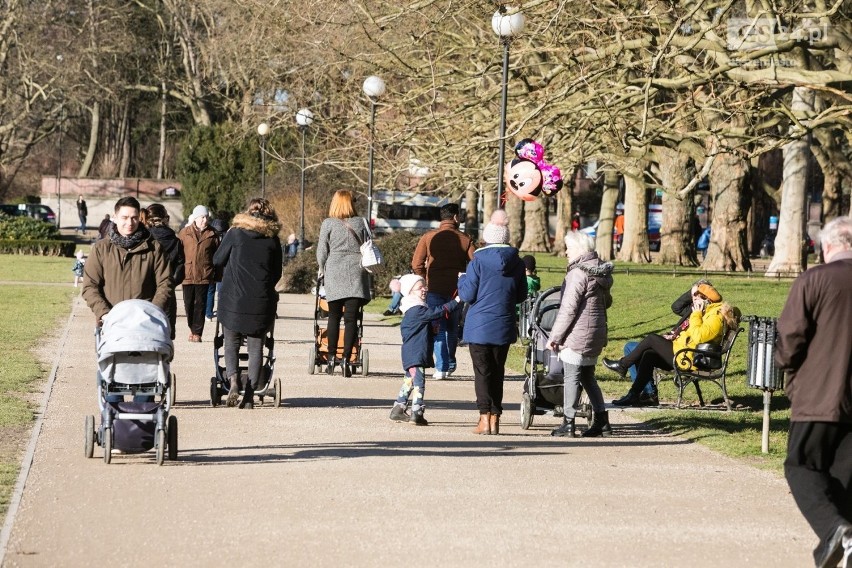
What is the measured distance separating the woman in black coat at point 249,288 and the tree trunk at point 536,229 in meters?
39.9

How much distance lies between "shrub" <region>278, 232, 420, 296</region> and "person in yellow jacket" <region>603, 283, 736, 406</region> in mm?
13573

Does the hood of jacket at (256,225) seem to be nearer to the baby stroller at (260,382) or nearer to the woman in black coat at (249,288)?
the woman in black coat at (249,288)

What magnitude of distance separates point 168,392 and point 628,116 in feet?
47.9

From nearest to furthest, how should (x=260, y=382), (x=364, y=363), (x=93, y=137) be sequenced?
(x=260, y=382) < (x=364, y=363) < (x=93, y=137)

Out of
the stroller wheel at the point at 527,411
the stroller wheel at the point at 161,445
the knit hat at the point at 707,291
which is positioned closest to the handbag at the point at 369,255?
the stroller wheel at the point at 527,411

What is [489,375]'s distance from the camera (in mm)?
11711

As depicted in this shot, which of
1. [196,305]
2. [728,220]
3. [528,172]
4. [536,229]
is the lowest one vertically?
[196,305]

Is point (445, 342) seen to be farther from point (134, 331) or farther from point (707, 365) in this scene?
point (134, 331)

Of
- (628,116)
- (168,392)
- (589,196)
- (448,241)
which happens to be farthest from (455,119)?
(589,196)

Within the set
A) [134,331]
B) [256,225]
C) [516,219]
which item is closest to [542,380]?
[256,225]

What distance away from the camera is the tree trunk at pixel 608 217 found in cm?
4388

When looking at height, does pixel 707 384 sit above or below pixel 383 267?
below

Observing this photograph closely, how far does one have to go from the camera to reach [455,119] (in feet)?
85.7

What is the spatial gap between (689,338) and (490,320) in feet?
9.38
